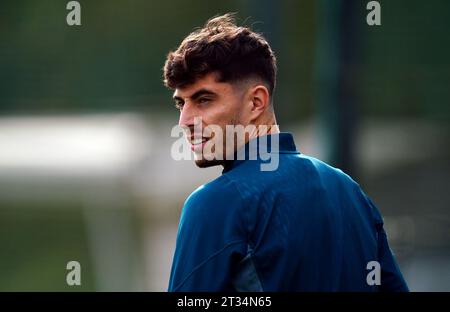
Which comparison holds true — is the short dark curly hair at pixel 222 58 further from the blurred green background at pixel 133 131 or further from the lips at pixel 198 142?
the blurred green background at pixel 133 131

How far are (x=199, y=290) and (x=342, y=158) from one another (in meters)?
3.72

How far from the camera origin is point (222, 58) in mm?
2543

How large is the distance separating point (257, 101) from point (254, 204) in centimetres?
42

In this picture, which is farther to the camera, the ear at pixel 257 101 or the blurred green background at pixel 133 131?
the blurred green background at pixel 133 131

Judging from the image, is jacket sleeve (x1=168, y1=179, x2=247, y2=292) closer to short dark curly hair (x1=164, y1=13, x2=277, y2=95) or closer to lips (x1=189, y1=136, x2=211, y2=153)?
lips (x1=189, y1=136, x2=211, y2=153)

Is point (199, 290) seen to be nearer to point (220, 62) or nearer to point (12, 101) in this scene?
point (220, 62)

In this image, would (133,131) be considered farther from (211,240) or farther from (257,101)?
(211,240)

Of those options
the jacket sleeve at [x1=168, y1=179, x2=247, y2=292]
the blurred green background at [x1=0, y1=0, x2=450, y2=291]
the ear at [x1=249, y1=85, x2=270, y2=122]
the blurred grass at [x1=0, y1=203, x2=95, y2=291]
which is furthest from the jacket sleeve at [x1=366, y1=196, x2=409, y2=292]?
the blurred grass at [x1=0, y1=203, x2=95, y2=291]

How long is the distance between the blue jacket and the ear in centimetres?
14

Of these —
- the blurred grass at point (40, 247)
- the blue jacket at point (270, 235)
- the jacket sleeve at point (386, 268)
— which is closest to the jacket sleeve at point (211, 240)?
the blue jacket at point (270, 235)

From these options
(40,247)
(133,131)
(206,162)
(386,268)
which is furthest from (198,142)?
(133,131)

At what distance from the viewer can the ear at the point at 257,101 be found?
2.56 meters

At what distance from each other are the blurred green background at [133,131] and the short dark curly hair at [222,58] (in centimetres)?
713

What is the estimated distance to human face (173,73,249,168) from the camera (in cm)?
253
